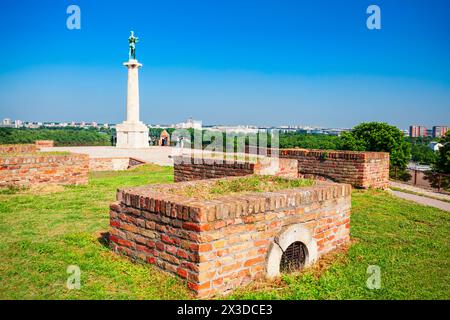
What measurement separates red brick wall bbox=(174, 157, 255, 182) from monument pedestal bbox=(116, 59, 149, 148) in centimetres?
2169

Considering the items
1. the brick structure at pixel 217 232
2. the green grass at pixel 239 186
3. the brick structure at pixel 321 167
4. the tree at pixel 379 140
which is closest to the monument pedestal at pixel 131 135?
the tree at pixel 379 140

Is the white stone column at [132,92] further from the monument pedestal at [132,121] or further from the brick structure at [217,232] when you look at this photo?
the brick structure at [217,232]

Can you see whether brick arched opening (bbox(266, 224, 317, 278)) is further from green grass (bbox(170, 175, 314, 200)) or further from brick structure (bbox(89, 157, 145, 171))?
A: brick structure (bbox(89, 157, 145, 171))

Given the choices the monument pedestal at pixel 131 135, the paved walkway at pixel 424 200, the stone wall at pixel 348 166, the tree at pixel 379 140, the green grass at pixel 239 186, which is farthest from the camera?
the monument pedestal at pixel 131 135

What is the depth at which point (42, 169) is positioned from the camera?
8578mm

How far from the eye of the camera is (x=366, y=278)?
4.11m

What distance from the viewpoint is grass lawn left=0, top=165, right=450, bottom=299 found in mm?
3410

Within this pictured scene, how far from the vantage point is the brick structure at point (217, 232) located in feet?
10.9

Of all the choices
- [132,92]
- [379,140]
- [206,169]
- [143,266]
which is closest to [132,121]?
[132,92]

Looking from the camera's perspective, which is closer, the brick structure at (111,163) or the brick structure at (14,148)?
the brick structure at (14,148)

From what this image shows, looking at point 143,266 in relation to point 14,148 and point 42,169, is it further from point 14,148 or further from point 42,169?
point 14,148

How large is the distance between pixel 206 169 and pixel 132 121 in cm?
2324

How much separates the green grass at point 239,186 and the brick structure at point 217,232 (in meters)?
0.33
